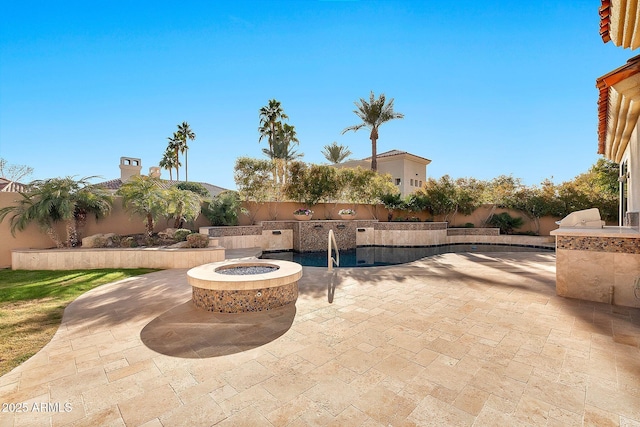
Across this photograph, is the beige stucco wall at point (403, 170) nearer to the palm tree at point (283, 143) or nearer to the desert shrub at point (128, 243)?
the palm tree at point (283, 143)

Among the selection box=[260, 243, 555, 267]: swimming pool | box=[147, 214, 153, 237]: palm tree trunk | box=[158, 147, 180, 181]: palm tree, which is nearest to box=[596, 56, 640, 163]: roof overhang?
box=[260, 243, 555, 267]: swimming pool

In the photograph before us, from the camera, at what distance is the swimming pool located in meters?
12.7

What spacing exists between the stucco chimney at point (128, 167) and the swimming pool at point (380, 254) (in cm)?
1639

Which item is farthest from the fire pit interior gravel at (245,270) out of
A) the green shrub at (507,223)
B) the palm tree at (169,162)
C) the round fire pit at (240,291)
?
the palm tree at (169,162)

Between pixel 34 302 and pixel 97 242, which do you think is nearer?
pixel 34 302

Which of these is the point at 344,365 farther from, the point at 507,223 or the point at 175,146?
the point at 175,146

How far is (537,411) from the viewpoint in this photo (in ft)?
8.11

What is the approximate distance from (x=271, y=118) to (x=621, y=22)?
24.6 m

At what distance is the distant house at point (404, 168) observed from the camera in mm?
28952

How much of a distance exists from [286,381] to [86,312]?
15.6ft

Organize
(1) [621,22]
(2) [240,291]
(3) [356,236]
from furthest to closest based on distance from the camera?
(3) [356,236], (2) [240,291], (1) [621,22]

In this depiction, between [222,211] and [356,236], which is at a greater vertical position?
[222,211]

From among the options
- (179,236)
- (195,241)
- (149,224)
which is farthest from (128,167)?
(195,241)

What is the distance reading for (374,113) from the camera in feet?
Answer: 74.7
